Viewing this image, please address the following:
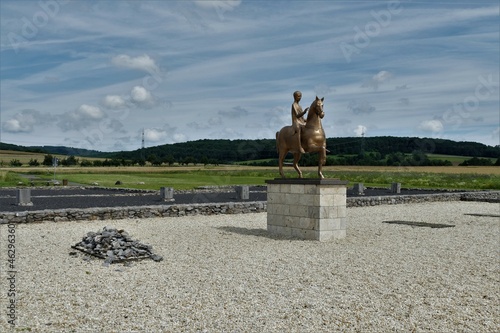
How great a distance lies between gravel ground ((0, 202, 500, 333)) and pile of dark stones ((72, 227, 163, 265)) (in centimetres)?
34

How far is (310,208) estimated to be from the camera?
46.5ft

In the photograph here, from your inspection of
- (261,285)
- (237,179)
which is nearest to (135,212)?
(261,285)

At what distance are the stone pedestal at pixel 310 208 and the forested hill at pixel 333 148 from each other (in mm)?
54722

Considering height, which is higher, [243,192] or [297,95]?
A: [297,95]

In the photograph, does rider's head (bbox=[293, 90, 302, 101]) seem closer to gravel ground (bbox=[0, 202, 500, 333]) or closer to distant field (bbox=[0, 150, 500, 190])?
gravel ground (bbox=[0, 202, 500, 333])

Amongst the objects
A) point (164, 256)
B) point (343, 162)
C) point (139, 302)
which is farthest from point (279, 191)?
point (343, 162)

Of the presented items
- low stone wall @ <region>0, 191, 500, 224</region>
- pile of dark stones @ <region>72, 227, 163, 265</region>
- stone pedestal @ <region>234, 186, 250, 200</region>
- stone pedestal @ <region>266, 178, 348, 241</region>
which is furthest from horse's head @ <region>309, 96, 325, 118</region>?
stone pedestal @ <region>234, 186, 250, 200</region>

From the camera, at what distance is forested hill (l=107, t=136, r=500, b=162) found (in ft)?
246

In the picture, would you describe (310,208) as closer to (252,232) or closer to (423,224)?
(252,232)

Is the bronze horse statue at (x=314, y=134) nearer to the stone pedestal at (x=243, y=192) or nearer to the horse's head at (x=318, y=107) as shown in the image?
the horse's head at (x=318, y=107)

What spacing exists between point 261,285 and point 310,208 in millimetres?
5803

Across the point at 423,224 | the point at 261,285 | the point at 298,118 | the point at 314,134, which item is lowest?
the point at 423,224

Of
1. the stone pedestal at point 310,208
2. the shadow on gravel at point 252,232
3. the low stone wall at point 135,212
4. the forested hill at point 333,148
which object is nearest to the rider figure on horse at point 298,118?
the stone pedestal at point 310,208

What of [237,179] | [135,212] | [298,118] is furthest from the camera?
[237,179]
